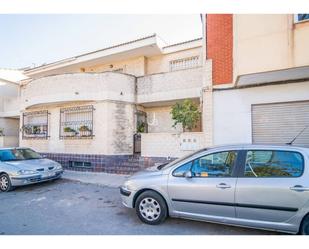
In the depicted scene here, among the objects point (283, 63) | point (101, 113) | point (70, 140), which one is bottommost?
point (70, 140)

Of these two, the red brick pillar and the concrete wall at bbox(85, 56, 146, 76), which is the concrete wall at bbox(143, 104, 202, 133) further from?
the red brick pillar

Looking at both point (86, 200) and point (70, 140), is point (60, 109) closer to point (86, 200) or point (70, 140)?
point (70, 140)

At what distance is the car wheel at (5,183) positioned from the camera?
21.2ft

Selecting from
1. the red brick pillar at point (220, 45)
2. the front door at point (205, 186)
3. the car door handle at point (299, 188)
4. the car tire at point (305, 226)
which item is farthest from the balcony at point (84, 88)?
the car tire at point (305, 226)

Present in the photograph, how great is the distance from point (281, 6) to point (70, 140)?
368 inches

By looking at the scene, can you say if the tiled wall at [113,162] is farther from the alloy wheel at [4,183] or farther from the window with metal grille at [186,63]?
the window with metal grille at [186,63]

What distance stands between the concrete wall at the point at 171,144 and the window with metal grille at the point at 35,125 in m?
5.87

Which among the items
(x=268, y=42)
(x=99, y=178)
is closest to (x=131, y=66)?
(x=99, y=178)

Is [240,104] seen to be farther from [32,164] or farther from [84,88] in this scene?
[32,164]

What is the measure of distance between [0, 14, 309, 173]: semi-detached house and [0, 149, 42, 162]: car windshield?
2.26 metres

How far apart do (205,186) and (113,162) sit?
6.30 metres

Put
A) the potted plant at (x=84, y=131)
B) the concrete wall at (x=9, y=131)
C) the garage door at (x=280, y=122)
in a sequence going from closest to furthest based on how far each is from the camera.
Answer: the garage door at (x=280, y=122) < the potted plant at (x=84, y=131) < the concrete wall at (x=9, y=131)

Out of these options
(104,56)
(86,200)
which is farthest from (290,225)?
(104,56)

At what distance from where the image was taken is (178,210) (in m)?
3.78
